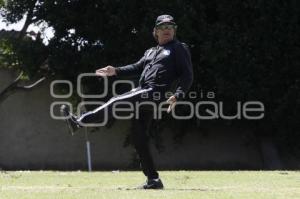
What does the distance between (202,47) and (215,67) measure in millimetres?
648

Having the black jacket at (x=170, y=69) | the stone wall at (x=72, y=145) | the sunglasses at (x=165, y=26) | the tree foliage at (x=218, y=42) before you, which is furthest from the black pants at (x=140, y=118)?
the stone wall at (x=72, y=145)

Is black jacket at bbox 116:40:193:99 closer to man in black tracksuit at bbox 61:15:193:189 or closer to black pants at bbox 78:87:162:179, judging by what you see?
man in black tracksuit at bbox 61:15:193:189

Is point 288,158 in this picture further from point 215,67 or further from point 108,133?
point 108,133

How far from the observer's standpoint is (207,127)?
2031 cm

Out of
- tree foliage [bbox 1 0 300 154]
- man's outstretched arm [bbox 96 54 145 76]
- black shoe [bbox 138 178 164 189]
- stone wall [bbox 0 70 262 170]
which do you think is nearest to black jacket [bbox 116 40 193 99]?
man's outstretched arm [bbox 96 54 145 76]

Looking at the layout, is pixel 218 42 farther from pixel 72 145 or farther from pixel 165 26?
pixel 165 26

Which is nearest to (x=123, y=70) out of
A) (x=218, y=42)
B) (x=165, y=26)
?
(x=165, y=26)

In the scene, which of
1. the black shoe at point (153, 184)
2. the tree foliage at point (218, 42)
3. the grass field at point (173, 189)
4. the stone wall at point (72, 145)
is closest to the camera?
the grass field at point (173, 189)

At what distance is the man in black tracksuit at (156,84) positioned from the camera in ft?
25.1

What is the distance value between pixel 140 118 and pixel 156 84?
0.45 metres

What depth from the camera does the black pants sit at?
7.59 m

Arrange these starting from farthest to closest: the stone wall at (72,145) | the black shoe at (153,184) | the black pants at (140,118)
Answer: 1. the stone wall at (72,145)
2. the black shoe at (153,184)
3. the black pants at (140,118)

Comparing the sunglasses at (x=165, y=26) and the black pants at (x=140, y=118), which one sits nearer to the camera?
the black pants at (x=140, y=118)

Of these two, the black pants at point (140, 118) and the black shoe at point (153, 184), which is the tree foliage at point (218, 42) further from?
the black shoe at point (153, 184)
